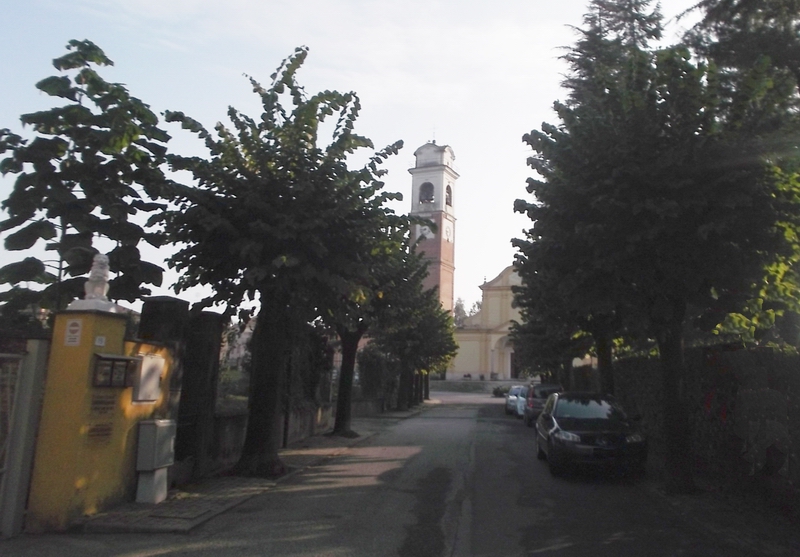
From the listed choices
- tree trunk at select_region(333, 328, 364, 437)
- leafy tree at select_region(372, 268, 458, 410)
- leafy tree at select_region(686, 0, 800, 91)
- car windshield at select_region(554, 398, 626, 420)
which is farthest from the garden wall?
leafy tree at select_region(372, 268, 458, 410)

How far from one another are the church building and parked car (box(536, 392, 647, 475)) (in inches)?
2461

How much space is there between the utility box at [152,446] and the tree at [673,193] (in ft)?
20.8

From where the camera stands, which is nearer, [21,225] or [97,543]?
[97,543]

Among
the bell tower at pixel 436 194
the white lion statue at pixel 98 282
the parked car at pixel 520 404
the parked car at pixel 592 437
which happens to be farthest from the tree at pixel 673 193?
the bell tower at pixel 436 194

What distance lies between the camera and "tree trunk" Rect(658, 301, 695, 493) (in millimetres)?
11570

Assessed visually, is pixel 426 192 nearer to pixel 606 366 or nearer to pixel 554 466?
pixel 606 366

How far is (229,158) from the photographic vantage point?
12133 mm

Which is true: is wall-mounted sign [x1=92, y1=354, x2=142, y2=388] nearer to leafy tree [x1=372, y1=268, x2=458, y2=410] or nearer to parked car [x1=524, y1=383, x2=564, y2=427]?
leafy tree [x1=372, y1=268, x2=458, y2=410]

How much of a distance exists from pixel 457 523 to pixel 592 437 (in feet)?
16.1

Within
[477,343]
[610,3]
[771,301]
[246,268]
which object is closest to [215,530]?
[246,268]

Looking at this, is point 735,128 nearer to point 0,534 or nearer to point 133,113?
point 133,113

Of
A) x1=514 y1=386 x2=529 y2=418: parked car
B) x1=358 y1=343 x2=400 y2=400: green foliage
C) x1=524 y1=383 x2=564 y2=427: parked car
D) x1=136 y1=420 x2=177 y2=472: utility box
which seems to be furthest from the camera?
x1=358 y1=343 x2=400 y2=400: green foliage

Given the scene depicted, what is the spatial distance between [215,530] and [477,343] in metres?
72.7


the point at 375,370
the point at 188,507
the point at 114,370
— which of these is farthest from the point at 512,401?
the point at 114,370
